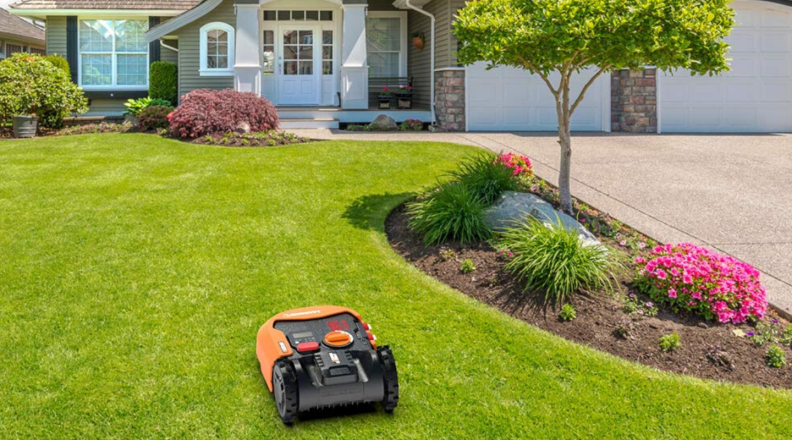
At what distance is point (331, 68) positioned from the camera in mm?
15281

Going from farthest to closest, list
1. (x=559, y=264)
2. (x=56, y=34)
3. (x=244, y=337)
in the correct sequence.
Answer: (x=56, y=34), (x=559, y=264), (x=244, y=337)

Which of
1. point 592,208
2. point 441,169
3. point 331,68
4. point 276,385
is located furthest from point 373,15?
point 276,385

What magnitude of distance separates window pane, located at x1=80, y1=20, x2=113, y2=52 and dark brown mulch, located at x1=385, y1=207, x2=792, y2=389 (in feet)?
47.3

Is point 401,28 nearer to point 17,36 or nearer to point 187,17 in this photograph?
point 187,17

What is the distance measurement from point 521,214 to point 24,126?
10.2 meters

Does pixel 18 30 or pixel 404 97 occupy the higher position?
pixel 18 30

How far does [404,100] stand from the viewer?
597 inches

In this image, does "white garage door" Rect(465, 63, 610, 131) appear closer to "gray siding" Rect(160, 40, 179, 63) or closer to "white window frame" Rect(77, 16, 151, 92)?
"gray siding" Rect(160, 40, 179, 63)

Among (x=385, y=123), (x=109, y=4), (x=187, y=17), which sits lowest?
(x=385, y=123)

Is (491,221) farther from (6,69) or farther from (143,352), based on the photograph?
(6,69)

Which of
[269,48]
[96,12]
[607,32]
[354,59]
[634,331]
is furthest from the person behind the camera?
[96,12]

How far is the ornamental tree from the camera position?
5.05m

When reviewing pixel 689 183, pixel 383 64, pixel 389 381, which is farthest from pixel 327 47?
pixel 389 381

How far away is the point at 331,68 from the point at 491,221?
1067 cm
